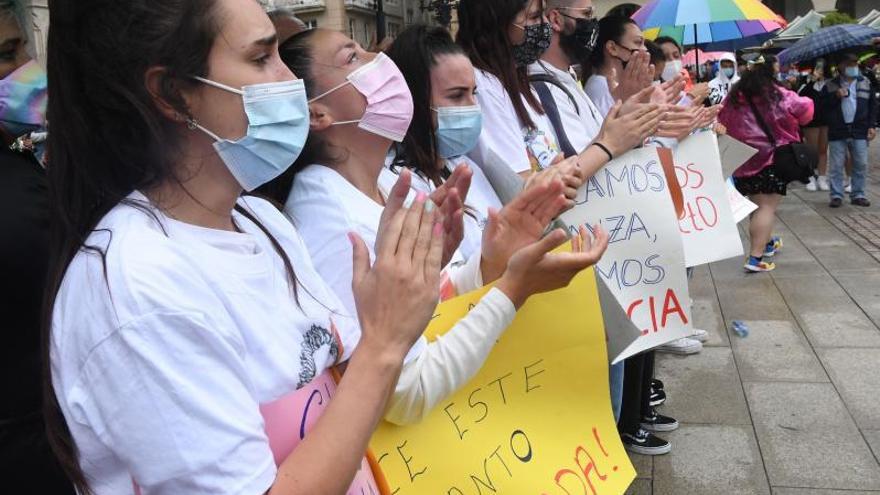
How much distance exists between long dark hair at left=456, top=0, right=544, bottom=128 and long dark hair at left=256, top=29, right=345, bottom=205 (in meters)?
0.95

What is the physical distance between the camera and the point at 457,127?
240 centimetres

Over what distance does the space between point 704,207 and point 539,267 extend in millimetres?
1429

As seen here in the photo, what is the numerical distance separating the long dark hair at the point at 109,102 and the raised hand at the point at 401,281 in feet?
1.18

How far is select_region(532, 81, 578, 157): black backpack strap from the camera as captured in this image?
9.52 feet

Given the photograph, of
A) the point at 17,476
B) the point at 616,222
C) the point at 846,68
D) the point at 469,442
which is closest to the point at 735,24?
the point at 846,68

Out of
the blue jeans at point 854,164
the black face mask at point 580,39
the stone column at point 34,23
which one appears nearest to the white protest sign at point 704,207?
the black face mask at point 580,39

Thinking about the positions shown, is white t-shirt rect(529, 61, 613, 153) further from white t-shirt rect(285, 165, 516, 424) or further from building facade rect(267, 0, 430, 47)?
building facade rect(267, 0, 430, 47)

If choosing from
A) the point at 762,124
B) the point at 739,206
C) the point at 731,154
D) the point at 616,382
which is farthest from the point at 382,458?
the point at 762,124

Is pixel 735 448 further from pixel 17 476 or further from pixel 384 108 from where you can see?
pixel 17 476

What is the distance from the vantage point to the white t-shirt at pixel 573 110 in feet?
9.71

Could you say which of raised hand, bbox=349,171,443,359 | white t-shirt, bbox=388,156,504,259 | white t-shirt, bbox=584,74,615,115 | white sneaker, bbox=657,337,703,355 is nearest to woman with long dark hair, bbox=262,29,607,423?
white t-shirt, bbox=388,156,504,259

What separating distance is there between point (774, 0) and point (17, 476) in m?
42.1

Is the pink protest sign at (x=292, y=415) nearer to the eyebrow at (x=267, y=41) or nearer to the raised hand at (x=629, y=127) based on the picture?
the eyebrow at (x=267, y=41)

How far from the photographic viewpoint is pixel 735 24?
25.9ft
